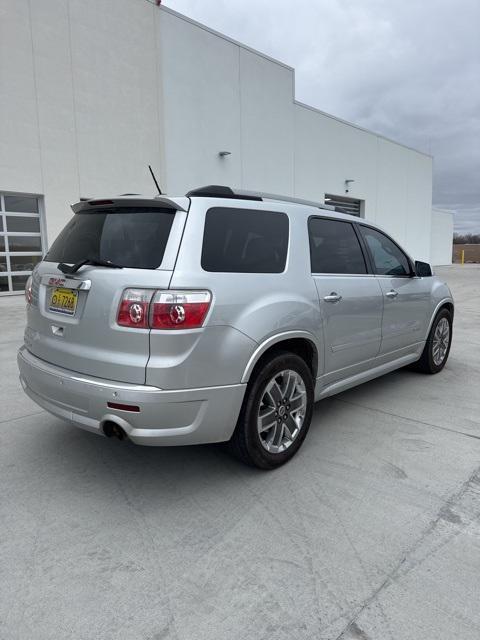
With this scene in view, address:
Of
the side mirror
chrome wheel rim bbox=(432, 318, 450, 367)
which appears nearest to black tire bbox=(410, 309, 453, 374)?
chrome wheel rim bbox=(432, 318, 450, 367)

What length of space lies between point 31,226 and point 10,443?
36.1 feet

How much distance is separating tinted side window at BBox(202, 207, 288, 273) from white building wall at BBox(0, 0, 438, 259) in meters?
11.3

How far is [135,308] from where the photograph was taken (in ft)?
8.28

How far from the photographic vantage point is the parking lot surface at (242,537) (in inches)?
75.4

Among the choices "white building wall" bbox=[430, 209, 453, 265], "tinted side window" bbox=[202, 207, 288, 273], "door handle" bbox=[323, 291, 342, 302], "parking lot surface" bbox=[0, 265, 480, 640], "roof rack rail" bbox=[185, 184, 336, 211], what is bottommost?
"parking lot surface" bbox=[0, 265, 480, 640]

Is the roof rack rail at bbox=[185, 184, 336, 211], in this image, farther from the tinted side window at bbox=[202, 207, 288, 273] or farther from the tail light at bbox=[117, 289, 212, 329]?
the tail light at bbox=[117, 289, 212, 329]

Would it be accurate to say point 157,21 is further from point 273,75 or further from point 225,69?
point 273,75

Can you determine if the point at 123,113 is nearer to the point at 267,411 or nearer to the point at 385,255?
the point at 385,255

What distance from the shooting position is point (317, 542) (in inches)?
94.5

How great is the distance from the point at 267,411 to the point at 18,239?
1201 cm

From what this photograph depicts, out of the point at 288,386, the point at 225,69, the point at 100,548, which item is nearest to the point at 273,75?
the point at 225,69

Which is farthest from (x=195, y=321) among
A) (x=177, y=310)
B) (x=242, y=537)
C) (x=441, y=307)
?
(x=441, y=307)

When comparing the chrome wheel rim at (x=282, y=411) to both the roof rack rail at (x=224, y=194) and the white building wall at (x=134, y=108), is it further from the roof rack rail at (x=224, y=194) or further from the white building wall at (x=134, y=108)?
the white building wall at (x=134, y=108)

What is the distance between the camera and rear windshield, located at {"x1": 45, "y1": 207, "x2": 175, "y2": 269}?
266 centimetres
